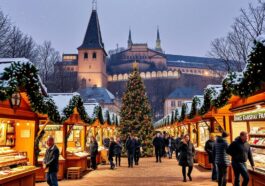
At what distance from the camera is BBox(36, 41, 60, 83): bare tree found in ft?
115

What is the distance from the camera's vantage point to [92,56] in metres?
98.1

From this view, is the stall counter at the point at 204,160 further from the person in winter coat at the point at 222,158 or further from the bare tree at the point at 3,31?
the bare tree at the point at 3,31

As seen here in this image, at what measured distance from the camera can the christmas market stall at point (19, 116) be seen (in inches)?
298

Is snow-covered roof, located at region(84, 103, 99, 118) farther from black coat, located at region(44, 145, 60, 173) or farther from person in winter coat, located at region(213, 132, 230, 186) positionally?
person in winter coat, located at region(213, 132, 230, 186)

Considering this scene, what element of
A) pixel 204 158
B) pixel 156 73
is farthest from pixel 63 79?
pixel 156 73

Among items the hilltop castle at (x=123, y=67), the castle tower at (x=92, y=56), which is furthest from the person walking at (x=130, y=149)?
the castle tower at (x=92, y=56)

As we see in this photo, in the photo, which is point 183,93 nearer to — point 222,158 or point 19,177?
point 222,158

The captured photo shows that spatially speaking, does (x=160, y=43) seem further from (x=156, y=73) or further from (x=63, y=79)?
(x=63, y=79)

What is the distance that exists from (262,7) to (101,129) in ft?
45.2

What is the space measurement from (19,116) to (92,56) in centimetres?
8978

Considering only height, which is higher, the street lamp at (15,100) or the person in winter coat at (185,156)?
the street lamp at (15,100)

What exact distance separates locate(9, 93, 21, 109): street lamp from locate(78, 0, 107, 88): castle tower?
86.8 m

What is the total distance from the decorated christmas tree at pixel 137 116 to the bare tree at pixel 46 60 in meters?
12.8

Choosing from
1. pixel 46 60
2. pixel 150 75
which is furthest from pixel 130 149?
pixel 150 75
